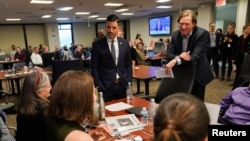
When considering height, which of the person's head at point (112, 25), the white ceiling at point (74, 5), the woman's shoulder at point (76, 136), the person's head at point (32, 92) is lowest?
the woman's shoulder at point (76, 136)

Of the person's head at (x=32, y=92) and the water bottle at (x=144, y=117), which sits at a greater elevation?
the person's head at (x=32, y=92)

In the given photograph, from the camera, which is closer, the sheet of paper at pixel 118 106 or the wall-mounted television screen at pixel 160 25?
the sheet of paper at pixel 118 106

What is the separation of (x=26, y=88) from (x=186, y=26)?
149 cm

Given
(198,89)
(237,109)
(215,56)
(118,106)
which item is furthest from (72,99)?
(215,56)

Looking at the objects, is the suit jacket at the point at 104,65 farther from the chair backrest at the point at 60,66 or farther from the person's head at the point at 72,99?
the chair backrest at the point at 60,66

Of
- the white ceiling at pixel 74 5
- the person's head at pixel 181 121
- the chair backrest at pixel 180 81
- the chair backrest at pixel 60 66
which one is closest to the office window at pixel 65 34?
the white ceiling at pixel 74 5

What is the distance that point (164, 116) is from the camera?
0.78 metres

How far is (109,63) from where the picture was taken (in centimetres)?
242

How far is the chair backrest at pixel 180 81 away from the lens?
2027 millimetres

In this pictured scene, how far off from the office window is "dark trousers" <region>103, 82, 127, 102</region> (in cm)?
1340

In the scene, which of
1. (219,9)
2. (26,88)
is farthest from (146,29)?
(26,88)

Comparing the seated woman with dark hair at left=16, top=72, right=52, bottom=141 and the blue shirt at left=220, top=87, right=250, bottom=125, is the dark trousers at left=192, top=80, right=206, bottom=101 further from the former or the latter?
the seated woman with dark hair at left=16, top=72, right=52, bottom=141

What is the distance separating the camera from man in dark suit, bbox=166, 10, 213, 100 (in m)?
2.03

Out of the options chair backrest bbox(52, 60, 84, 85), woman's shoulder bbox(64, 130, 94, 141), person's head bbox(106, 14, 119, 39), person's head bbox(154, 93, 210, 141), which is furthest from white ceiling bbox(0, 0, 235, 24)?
person's head bbox(154, 93, 210, 141)
